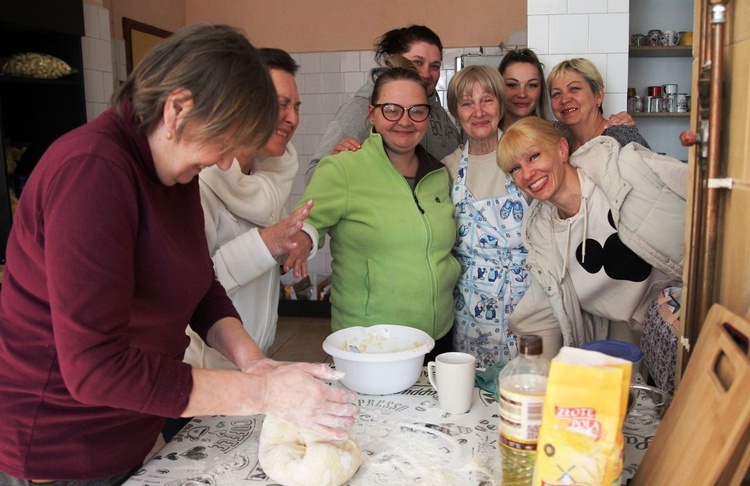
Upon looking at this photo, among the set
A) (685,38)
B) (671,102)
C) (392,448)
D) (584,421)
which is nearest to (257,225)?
(392,448)

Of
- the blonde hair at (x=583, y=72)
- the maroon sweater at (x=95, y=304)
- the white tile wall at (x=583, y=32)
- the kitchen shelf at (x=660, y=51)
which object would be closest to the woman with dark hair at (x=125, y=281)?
the maroon sweater at (x=95, y=304)

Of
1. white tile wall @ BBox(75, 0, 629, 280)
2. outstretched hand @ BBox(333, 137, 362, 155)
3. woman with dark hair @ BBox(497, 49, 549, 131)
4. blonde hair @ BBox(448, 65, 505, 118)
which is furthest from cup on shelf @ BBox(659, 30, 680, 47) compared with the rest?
outstretched hand @ BBox(333, 137, 362, 155)

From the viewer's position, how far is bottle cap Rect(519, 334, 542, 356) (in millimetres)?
985

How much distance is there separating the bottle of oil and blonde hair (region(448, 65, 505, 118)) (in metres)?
1.42

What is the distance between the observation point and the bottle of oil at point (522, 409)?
977 millimetres

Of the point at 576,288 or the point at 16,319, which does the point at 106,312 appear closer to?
the point at 16,319

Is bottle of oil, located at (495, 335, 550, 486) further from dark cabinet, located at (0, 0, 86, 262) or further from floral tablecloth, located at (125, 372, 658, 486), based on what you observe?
dark cabinet, located at (0, 0, 86, 262)

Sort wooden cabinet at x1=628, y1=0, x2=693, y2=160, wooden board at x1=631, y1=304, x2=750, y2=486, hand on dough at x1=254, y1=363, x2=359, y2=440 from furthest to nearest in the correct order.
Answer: wooden cabinet at x1=628, y1=0, x2=693, y2=160 → hand on dough at x1=254, y1=363, x2=359, y2=440 → wooden board at x1=631, y1=304, x2=750, y2=486

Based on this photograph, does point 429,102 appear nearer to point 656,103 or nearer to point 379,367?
point 379,367

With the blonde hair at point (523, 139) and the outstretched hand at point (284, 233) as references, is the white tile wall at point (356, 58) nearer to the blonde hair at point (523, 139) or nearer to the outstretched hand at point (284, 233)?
the blonde hair at point (523, 139)

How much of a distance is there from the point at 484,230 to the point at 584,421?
1347 millimetres

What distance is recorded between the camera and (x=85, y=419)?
1137 millimetres

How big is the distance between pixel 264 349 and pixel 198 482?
754 mm

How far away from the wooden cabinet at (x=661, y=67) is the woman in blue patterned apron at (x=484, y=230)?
9.72ft
